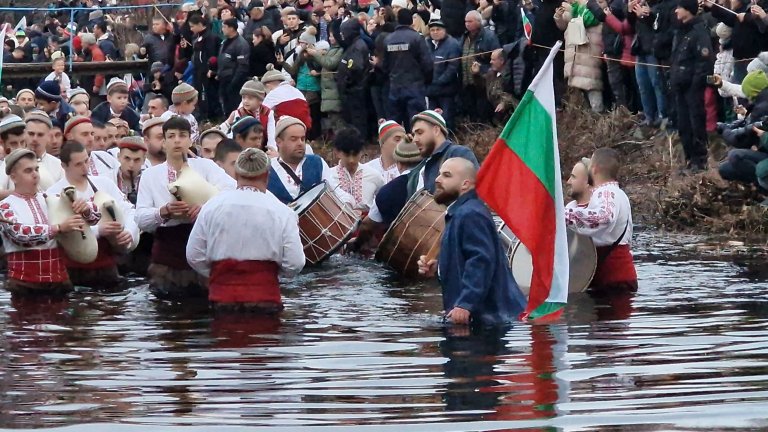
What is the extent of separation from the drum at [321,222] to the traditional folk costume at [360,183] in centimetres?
146

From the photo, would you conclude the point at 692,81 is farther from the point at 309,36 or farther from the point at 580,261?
the point at 309,36

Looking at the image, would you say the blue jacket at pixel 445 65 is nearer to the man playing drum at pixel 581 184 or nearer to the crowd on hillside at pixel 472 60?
the crowd on hillside at pixel 472 60

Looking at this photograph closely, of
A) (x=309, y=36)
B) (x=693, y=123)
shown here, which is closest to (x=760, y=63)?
(x=693, y=123)

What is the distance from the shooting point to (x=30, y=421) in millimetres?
8070

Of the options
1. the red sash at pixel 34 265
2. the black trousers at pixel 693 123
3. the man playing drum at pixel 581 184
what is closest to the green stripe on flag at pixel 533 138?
the man playing drum at pixel 581 184

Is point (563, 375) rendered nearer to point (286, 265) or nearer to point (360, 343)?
point (360, 343)

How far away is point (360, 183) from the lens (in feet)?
53.6

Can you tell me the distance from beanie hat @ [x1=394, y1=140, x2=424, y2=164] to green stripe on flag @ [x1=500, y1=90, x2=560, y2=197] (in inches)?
201

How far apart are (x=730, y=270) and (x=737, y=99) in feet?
12.7

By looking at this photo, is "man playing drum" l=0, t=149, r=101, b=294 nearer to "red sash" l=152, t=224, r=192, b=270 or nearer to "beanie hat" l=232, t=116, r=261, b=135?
"red sash" l=152, t=224, r=192, b=270

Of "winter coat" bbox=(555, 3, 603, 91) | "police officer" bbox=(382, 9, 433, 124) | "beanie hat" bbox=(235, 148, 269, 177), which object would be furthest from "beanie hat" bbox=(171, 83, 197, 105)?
"beanie hat" bbox=(235, 148, 269, 177)

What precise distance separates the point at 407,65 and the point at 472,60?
86 cm

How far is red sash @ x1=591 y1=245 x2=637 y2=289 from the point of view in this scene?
13016mm

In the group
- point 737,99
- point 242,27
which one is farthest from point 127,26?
point 737,99
